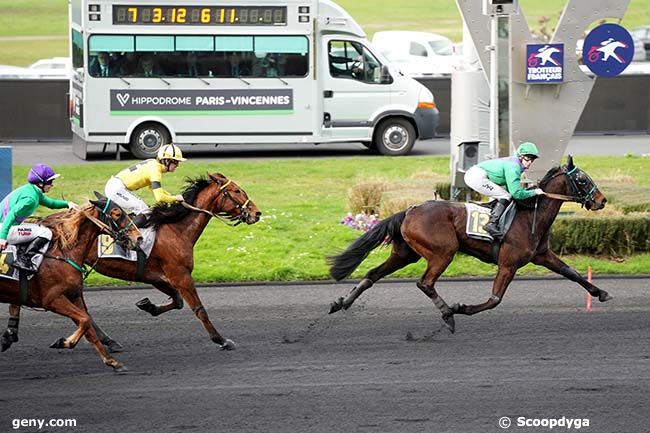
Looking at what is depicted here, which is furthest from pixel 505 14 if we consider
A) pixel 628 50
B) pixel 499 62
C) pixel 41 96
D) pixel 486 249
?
pixel 41 96

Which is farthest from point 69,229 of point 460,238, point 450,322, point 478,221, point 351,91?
point 351,91

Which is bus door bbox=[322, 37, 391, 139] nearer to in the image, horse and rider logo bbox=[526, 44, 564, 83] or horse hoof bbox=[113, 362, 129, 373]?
horse and rider logo bbox=[526, 44, 564, 83]

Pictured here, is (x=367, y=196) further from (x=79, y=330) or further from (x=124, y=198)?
(x=79, y=330)

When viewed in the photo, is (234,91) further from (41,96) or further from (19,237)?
(19,237)

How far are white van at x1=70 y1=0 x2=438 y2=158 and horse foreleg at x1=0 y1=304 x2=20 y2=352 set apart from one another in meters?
13.6

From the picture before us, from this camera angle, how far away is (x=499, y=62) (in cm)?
1605

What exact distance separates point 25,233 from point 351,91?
1523 centimetres

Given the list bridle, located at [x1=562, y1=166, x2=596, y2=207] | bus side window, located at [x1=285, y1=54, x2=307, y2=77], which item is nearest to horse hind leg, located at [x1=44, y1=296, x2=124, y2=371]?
bridle, located at [x1=562, y1=166, x2=596, y2=207]

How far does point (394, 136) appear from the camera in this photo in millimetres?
25969

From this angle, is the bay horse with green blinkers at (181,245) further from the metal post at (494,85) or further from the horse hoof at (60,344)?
the metal post at (494,85)

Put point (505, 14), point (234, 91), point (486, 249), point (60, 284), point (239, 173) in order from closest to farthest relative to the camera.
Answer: point (60, 284), point (486, 249), point (505, 14), point (239, 173), point (234, 91)

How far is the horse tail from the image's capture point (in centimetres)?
1249

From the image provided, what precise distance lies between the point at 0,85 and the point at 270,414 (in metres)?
19.7

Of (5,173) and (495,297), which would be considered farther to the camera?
(5,173)
